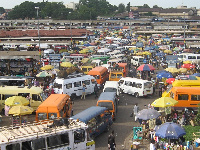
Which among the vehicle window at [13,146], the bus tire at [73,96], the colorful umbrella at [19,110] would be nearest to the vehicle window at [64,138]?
the vehicle window at [13,146]

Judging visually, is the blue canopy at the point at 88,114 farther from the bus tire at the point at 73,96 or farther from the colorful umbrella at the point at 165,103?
the bus tire at the point at 73,96

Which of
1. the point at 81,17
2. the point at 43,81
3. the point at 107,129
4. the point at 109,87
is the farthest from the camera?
the point at 81,17

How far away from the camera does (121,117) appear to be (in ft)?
62.2

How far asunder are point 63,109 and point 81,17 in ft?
407

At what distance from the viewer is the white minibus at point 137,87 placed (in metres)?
23.1

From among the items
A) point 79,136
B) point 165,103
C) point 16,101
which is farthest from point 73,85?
point 79,136

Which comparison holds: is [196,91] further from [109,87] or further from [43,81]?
[43,81]

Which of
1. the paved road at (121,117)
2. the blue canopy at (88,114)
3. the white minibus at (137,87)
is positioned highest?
the blue canopy at (88,114)

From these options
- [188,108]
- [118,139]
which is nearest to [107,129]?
[118,139]

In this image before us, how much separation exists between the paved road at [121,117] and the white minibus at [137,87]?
350 millimetres

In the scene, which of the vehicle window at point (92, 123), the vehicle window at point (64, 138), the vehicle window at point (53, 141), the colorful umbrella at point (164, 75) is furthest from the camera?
the colorful umbrella at point (164, 75)

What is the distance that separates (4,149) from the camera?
10422 millimetres

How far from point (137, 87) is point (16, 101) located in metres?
8.83

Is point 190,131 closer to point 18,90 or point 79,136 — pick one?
point 79,136
